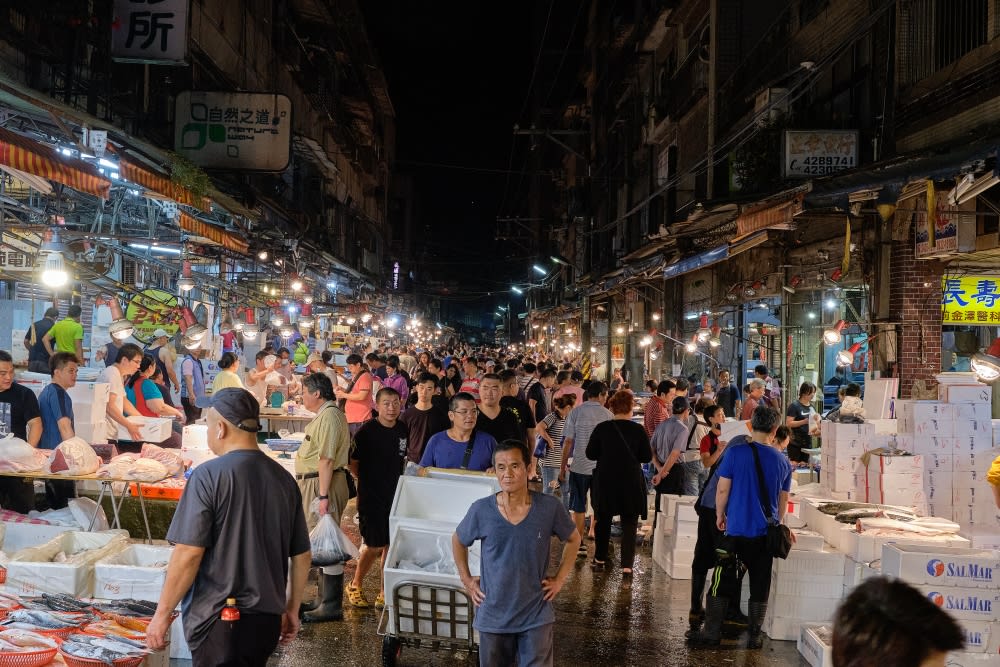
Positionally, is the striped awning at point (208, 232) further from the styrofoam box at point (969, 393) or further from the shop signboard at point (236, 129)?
the styrofoam box at point (969, 393)

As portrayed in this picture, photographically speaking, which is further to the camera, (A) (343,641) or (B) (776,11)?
(B) (776,11)

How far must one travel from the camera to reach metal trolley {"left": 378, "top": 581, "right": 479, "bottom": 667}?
569 centimetres

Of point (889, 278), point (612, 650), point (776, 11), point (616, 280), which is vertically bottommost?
point (612, 650)

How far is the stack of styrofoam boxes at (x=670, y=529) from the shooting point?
8.95 meters

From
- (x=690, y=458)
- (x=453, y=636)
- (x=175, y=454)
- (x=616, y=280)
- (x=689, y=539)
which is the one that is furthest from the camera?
(x=616, y=280)

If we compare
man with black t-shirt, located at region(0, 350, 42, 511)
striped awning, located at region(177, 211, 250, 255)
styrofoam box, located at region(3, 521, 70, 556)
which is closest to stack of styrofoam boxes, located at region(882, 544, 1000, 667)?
styrofoam box, located at region(3, 521, 70, 556)

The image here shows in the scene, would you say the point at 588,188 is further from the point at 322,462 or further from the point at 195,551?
the point at 195,551

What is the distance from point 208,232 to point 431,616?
8313mm

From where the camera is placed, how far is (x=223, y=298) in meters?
20.1

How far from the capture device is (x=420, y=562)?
6.05 metres

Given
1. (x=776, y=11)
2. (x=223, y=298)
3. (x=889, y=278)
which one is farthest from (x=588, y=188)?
(x=889, y=278)

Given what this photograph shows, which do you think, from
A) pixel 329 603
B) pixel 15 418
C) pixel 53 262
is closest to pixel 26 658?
pixel 329 603

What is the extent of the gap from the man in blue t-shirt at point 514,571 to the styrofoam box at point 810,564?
3.16 metres

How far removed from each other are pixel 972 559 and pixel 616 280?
21.5m
